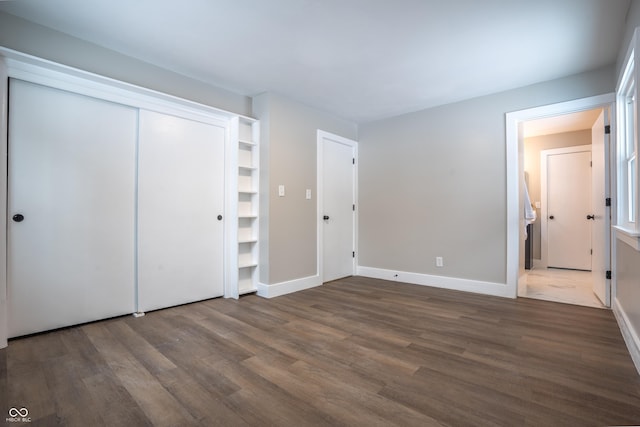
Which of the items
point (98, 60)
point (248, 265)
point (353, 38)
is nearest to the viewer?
point (353, 38)

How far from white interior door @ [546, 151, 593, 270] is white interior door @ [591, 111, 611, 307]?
2016 millimetres

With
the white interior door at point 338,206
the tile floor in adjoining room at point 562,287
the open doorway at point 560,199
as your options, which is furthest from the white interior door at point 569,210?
the white interior door at point 338,206

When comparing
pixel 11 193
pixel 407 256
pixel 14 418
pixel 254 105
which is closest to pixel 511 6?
pixel 254 105

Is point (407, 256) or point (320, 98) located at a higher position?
point (320, 98)

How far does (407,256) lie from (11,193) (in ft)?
13.4

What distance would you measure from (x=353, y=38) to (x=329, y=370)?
2.42 m

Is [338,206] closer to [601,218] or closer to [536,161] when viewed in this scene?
[601,218]

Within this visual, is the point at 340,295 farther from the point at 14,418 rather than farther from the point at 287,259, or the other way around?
the point at 14,418

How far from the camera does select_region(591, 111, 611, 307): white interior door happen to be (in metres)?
2.96

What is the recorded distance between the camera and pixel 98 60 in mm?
2510

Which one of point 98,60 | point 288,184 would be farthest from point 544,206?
point 98,60

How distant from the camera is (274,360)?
193 centimetres

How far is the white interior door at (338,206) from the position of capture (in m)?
4.19

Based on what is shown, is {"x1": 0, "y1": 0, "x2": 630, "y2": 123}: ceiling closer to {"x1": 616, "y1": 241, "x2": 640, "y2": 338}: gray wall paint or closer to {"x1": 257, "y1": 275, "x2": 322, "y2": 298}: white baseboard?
{"x1": 616, "y1": 241, "x2": 640, "y2": 338}: gray wall paint
